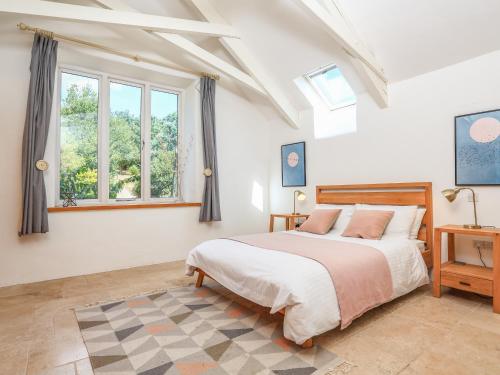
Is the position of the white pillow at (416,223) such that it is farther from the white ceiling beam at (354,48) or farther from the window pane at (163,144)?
the window pane at (163,144)

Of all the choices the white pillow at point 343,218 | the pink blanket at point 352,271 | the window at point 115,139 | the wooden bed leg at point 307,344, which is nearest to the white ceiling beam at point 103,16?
the window at point 115,139

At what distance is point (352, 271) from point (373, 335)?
423 millimetres

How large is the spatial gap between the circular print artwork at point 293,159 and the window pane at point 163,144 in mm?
1774

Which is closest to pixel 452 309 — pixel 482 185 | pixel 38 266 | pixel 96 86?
pixel 482 185

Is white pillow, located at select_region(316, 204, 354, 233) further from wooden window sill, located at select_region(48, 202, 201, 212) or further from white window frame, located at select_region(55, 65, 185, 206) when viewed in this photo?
white window frame, located at select_region(55, 65, 185, 206)

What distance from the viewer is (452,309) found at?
7.72 feet

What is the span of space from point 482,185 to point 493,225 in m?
0.37

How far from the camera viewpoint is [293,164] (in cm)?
463

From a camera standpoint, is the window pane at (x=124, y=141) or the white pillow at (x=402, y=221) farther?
the window pane at (x=124, y=141)

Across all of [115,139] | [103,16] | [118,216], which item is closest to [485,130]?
[103,16]

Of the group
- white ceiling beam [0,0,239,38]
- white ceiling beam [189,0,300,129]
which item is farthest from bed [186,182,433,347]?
white ceiling beam [0,0,239,38]

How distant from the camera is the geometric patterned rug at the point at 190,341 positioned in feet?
5.31

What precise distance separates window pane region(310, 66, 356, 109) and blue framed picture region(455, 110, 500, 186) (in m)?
1.45

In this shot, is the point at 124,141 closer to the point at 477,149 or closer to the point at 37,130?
the point at 37,130
